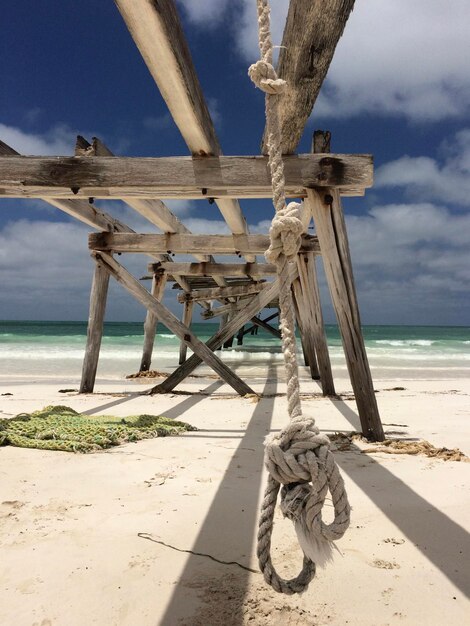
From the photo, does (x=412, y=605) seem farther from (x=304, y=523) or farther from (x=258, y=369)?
(x=258, y=369)

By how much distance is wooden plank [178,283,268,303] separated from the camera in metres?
12.1

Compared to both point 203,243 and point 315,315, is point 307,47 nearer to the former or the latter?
point 203,243

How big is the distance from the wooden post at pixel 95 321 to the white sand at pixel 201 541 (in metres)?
3.42

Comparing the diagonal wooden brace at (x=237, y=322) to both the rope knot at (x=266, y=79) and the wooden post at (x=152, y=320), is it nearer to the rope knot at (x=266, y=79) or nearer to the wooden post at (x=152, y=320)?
the wooden post at (x=152, y=320)

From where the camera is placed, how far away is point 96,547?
1953mm

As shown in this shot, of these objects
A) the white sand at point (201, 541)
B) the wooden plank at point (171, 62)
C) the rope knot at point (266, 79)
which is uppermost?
the wooden plank at point (171, 62)

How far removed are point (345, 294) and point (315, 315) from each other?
3633 mm

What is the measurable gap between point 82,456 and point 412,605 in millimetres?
2555

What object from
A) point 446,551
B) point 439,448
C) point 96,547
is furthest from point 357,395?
point 96,547

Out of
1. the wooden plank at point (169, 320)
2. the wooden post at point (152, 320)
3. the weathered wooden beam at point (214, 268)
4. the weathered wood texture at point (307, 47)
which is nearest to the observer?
the weathered wood texture at point (307, 47)

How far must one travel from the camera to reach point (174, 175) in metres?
3.92

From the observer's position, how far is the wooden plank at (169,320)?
621 cm

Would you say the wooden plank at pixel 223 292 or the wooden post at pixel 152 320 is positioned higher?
the wooden plank at pixel 223 292

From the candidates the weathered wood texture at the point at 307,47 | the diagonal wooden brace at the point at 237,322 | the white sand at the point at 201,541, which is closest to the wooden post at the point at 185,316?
the diagonal wooden brace at the point at 237,322
